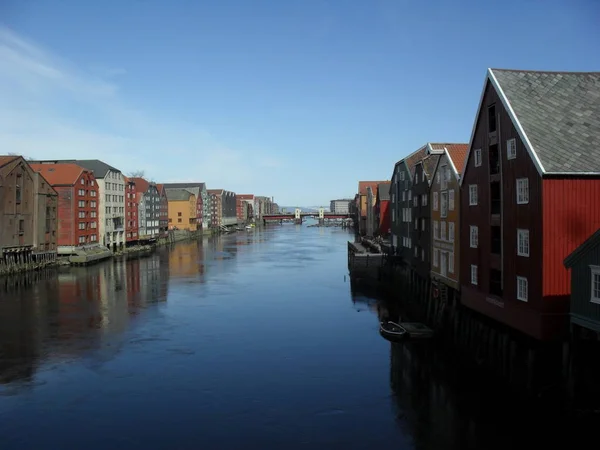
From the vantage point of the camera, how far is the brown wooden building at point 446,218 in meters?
34.3

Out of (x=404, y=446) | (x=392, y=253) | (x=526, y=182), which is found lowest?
(x=404, y=446)

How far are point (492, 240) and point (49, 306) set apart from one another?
3436cm

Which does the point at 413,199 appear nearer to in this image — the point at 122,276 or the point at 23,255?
the point at 122,276

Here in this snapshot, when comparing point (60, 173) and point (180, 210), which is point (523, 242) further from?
point (180, 210)

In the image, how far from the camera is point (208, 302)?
141 feet

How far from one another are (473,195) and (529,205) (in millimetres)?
7479

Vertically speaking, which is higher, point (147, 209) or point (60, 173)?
point (60, 173)

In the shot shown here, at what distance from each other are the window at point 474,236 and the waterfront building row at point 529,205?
101 millimetres

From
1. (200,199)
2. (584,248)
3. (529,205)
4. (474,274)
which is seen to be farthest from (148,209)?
(584,248)

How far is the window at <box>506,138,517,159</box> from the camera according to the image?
24500mm

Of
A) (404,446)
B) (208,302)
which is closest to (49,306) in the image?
(208,302)

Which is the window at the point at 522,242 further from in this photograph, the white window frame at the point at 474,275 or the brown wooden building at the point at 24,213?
the brown wooden building at the point at 24,213

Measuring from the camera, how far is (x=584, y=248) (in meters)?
18.6

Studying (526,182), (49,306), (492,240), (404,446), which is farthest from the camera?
(49,306)
